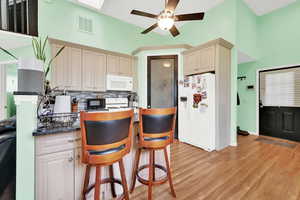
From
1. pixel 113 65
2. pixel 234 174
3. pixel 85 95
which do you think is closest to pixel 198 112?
pixel 234 174

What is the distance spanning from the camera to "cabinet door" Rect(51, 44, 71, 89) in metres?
2.84

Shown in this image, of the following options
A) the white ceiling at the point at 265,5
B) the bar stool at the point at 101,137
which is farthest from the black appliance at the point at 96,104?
the white ceiling at the point at 265,5

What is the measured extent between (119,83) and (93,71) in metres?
0.72

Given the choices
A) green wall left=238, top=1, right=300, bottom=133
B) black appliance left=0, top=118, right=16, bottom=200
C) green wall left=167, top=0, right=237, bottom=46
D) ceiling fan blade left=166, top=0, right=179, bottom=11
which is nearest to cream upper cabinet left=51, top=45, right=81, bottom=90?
black appliance left=0, top=118, right=16, bottom=200

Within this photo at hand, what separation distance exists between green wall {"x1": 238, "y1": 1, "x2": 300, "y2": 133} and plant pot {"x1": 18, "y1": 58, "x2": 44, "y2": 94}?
518 centimetres

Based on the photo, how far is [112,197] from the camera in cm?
151

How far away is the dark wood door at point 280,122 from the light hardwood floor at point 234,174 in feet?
2.57

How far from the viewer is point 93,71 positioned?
332 centimetres

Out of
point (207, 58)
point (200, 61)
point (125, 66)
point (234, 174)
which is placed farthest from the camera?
point (125, 66)

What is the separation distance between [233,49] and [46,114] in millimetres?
3894

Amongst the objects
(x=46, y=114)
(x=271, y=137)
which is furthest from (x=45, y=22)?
(x=271, y=137)

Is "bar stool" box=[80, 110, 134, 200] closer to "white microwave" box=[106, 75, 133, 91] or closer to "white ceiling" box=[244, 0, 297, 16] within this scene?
"white microwave" box=[106, 75, 133, 91]

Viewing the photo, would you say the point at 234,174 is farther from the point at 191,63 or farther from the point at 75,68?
the point at 75,68

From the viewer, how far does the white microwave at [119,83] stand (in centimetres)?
353
